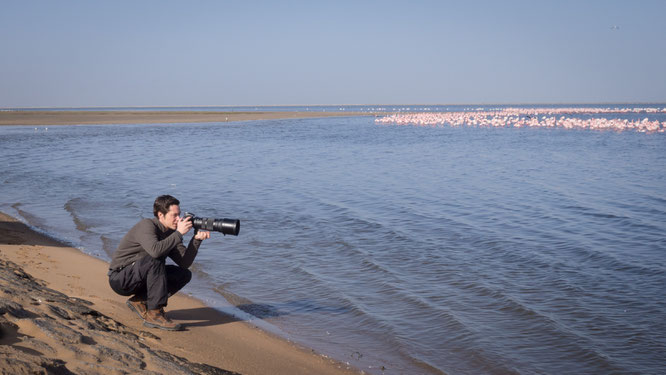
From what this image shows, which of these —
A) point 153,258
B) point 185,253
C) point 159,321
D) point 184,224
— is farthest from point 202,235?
point 159,321

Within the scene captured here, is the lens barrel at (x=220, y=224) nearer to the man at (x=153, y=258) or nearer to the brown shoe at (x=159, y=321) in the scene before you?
the man at (x=153, y=258)

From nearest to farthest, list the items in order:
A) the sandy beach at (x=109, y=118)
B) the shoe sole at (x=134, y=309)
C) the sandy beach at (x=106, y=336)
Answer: the sandy beach at (x=106, y=336) < the shoe sole at (x=134, y=309) < the sandy beach at (x=109, y=118)

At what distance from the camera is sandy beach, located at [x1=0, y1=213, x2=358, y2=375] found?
11.4ft

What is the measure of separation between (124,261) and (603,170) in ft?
54.1

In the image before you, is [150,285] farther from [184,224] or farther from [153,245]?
[184,224]

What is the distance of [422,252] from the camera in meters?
8.13

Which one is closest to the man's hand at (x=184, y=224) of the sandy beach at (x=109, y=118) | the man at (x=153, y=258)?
the man at (x=153, y=258)

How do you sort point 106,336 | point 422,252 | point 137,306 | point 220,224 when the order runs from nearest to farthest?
point 106,336 < point 220,224 < point 137,306 < point 422,252

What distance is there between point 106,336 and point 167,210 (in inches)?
50.1

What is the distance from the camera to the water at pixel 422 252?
17.0 ft

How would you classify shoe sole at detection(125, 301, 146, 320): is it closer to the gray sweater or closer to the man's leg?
the man's leg

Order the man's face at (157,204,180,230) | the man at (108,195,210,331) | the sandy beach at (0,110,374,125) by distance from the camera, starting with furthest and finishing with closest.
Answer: the sandy beach at (0,110,374,125) < the man's face at (157,204,180,230) < the man at (108,195,210,331)

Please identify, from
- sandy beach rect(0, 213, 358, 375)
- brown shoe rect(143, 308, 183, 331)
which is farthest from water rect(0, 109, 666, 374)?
brown shoe rect(143, 308, 183, 331)

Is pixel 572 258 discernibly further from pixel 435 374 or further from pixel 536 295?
pixel 435 374
